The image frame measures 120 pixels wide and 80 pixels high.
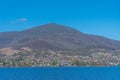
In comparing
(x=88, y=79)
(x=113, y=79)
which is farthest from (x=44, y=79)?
(x=113, y=79)

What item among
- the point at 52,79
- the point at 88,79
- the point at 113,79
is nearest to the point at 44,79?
the point at 52,79

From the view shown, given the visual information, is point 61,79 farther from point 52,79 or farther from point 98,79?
point 98,79

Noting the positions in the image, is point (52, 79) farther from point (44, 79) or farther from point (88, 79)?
point (88, 79)

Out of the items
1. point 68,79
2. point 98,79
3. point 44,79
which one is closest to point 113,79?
point 98,79

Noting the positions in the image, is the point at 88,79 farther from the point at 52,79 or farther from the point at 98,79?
→ the point at 52,79

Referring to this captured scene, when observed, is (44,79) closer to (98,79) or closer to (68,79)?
(68,79)

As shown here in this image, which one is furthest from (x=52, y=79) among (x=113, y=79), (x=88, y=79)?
(x=113, y=79)

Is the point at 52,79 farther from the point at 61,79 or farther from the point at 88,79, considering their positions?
the point at 88,79
